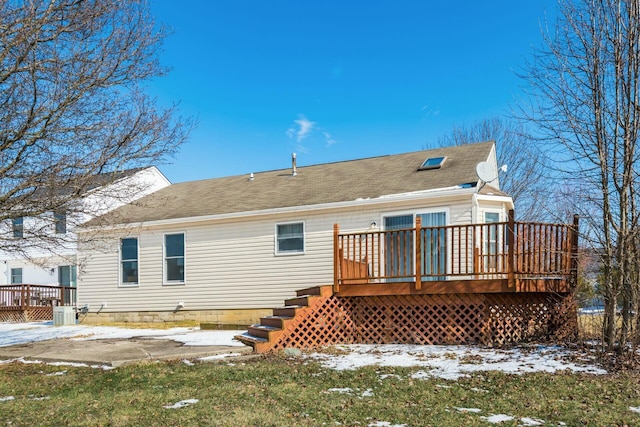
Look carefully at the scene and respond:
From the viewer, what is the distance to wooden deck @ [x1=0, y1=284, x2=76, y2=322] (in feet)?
61.9

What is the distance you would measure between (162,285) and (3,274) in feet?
41.7

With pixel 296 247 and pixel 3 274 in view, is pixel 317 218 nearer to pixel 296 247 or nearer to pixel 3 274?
pixel 296 247

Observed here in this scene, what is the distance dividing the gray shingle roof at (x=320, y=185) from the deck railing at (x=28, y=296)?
5560 mm

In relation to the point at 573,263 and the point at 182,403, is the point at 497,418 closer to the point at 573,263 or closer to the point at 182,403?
the point at 182,403

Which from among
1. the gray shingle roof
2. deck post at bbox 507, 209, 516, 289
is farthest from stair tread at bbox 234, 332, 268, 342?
deck post at bbox 507, 209, 516, 289

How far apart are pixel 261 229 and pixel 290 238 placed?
2.85 feet

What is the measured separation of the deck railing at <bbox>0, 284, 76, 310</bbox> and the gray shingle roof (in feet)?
18.2

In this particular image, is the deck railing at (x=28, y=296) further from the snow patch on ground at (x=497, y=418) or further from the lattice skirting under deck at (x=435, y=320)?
the snow patch on ground at (x=497, y=418)

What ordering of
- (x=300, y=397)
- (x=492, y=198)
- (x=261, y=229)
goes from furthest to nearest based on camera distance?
1. (x=261, y=229)
2. (x=492, y=198)
3. (x=300, y=397)

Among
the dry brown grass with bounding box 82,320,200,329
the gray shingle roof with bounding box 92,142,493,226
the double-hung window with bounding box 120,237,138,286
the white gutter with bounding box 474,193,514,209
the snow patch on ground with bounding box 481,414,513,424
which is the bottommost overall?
the dry brown grass with bounding box 82,320,200,329

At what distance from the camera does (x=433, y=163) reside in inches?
544

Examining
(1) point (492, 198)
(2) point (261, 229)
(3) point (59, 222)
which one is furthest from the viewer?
(2) point (261, 229)

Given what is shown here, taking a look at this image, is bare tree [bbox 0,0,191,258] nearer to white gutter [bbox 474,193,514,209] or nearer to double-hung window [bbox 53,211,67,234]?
double-hung window [bbox 53,211,67,234]

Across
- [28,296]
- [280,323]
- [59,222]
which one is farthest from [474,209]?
[28,296]
